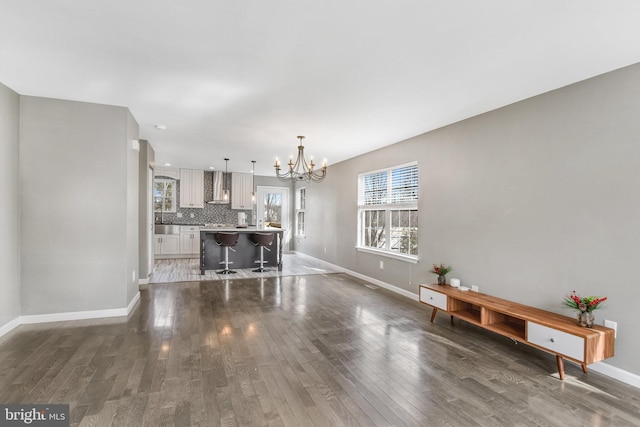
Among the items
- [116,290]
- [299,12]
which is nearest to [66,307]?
[116,290]

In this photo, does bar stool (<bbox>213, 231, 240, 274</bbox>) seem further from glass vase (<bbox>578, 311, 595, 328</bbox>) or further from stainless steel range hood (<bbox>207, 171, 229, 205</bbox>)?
glass vase (<bbox>578, 311, 595, 328</bbox>)

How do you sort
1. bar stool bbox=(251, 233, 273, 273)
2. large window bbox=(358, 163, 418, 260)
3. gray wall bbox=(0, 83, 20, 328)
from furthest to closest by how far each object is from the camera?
bar stool bbox=(251, 233, 273, 273)
large window bbox=(358, 163, 418, 260)
gray wall bbox=(0, 83, 20, 328)

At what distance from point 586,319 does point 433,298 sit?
1499 mm

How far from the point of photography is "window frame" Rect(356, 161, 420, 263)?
16.2 ft

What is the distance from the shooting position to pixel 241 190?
965cm

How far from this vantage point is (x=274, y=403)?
6.95 ft

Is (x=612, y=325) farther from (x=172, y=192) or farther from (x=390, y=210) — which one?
(x=172, y=192)

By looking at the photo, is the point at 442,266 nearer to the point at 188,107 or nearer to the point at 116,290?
the point at 188,107

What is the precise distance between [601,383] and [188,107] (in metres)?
4.73

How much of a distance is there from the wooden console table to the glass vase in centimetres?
5

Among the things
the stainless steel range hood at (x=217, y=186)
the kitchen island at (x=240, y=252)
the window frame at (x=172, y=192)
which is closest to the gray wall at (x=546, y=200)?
the kitchen island at (x=240, y=252)

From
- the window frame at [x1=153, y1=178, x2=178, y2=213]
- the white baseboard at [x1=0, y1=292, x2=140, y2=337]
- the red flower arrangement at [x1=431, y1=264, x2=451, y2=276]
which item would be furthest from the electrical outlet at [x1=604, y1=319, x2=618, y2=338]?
the window frame at [x1=153, y1=178, x2=178, y2=213]

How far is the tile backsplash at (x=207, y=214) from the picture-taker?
915 centimetres

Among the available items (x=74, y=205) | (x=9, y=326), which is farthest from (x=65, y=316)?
(x=74, y=205)
